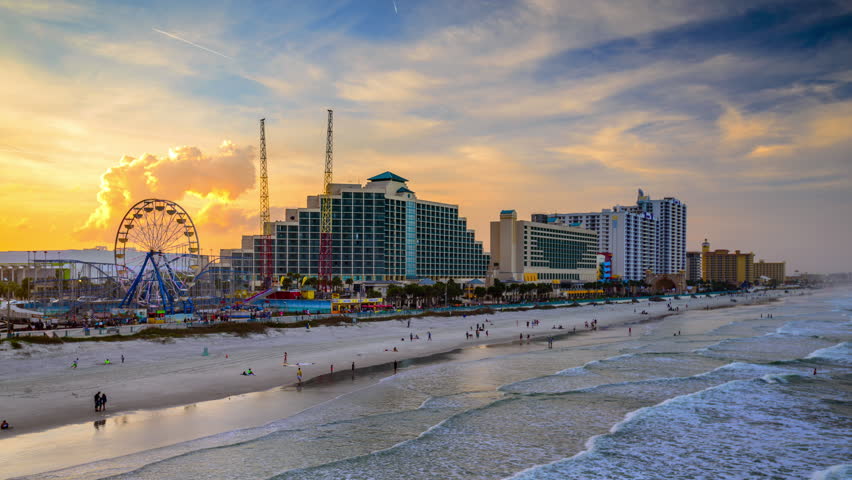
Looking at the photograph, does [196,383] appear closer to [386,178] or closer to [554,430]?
[554,430]

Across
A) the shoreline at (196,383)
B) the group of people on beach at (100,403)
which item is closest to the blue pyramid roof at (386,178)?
Answer: the shoreline at (196,383)

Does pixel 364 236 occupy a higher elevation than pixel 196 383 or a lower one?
higher

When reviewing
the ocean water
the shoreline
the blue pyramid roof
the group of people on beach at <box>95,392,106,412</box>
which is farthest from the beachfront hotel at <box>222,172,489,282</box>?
the group of people on beach at <box>95,392,106,412</box>

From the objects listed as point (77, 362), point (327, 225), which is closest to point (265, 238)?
point (327, 225)

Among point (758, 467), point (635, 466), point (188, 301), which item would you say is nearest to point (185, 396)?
Answer: point (635, 466)

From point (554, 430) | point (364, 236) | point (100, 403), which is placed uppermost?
point (364, 236)

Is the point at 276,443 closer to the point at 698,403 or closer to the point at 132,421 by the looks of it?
the point at 132,421
